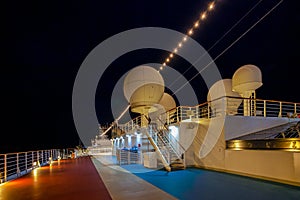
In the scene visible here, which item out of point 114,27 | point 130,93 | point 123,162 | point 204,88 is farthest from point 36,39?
point 204,88

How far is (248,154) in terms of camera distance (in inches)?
310

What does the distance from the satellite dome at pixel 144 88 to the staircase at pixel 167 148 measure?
2848mm

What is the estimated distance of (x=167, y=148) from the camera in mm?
9945

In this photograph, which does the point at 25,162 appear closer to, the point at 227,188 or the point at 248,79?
the point at 227,188

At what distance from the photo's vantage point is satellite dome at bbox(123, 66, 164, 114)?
1394cm

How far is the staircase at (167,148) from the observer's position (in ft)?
31.1

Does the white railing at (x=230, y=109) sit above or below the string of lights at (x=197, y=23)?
below

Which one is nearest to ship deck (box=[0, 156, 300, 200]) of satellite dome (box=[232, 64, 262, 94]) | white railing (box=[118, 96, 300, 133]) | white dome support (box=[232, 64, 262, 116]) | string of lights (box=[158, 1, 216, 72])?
white railing (box=[118, 96, 300, 133])

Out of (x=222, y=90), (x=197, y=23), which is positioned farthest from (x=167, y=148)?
(x=222, y=90)

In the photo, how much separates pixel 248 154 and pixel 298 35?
731 inches

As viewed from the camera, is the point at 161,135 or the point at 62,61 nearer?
the point at 161,135

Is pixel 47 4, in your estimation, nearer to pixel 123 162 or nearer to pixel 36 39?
pixel 36 39

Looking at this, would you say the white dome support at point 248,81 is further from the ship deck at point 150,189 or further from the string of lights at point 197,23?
the ship deck at point 150,189

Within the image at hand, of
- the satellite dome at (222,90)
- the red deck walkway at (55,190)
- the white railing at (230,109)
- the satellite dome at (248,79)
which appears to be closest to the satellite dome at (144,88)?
A: the white railing at (230,109)
